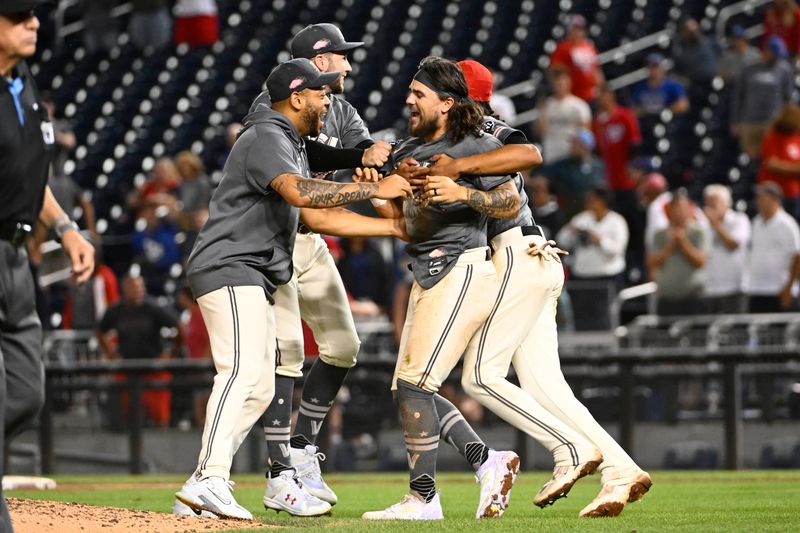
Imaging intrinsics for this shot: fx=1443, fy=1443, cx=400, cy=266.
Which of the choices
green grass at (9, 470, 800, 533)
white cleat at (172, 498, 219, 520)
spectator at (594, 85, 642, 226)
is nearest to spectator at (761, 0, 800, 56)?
spectator at (594, 85, 642, 226)

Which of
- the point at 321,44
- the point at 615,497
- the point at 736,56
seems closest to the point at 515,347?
the point at 615,497

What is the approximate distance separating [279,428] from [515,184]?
177 cm

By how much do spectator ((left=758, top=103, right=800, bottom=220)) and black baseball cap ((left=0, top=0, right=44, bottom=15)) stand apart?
10.4 meters

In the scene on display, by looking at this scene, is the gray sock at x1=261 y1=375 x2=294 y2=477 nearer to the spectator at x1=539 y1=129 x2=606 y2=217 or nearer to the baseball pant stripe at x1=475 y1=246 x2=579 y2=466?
the baseball pant stripe at x1=475 y1=246 x2=579 y2=466

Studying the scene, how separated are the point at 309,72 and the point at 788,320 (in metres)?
6.65

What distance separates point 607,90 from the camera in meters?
16.3

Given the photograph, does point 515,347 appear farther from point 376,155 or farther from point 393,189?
point 376,155

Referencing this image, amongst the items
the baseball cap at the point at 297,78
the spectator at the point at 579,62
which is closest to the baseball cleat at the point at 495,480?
the baseball cap at the point at 297,78

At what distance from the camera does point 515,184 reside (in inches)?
278

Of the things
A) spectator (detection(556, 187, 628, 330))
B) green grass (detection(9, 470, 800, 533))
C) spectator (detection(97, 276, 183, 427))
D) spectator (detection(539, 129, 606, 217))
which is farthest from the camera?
spectator (detection(539, 129, 606, 217))

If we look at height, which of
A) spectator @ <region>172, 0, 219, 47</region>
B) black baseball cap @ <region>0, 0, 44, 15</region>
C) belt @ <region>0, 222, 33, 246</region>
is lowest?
belt @ <region>0, 222, 33, 246</region>

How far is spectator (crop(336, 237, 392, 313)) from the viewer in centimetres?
1314

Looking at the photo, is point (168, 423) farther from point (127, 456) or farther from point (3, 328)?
point (3, 328)

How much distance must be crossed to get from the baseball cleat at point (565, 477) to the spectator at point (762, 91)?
967 centimetres
